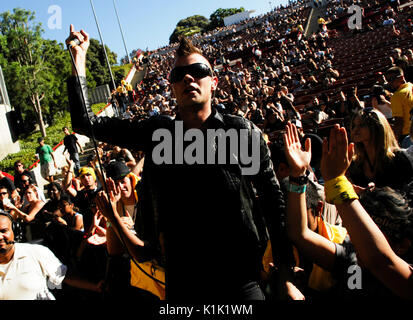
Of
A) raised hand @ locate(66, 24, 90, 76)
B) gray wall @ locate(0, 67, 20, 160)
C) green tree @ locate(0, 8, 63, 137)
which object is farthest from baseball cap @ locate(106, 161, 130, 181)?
green tree @ locate(0, 8, 63, 137)

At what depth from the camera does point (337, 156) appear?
1445 mm

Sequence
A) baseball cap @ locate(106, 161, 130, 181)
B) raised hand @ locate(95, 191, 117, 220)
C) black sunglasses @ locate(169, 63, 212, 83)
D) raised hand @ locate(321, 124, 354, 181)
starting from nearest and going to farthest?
1. raised hand @ locate(321, 124, 354, 181)
2. black sunglasses @ locate(169, 63, 212, 83)
3. raised hand @ locate(95, 191, 117, 220)
4. baseball cap @ locate(106, 161, 130, 181)

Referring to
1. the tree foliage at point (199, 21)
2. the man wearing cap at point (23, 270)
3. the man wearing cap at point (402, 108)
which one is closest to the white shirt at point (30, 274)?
the man wearing cap at point (23, 270)

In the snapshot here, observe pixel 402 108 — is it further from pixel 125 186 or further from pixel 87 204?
pixel 87 204

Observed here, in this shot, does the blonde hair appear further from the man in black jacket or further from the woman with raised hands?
the man in black jacket

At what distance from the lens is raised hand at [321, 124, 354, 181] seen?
56.1 inches

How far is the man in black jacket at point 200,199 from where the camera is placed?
1.47 m

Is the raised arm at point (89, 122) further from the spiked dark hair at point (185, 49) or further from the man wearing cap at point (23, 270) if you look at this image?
the man wearing cap at point (23, 270)

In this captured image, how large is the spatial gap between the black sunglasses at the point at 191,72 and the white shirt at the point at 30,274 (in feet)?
5.96

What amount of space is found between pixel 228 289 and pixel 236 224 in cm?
30

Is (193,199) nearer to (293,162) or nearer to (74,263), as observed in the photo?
(293,162)

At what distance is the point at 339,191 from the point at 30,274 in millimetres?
2237

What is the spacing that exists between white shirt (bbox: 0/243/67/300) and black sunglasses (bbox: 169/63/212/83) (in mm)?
1816

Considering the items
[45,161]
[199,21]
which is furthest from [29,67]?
[199,21]
